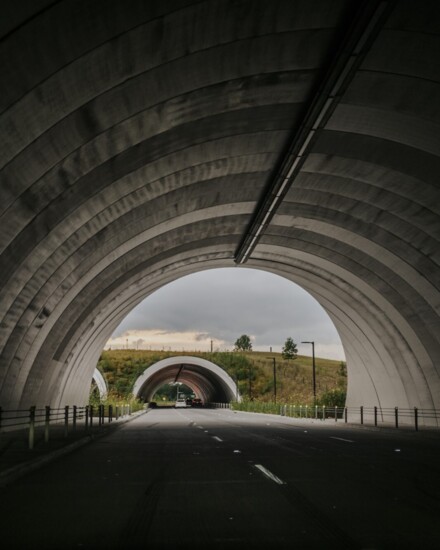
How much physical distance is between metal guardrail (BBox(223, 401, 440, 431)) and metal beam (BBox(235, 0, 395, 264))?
A: 11.9 m

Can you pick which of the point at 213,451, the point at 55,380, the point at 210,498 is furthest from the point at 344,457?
the point at 55,380

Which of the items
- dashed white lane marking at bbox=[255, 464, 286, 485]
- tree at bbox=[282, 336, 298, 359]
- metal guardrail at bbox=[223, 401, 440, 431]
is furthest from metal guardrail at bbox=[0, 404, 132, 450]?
tree at bbox=[282, 336, 298, 359]

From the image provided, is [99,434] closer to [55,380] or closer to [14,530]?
[55,380]

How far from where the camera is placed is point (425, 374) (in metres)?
28.9

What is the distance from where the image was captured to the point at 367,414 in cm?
3691

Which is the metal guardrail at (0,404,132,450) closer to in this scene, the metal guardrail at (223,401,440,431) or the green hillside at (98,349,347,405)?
the metal guardrail at (223,401,440,431)

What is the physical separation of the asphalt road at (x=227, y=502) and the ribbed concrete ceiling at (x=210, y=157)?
6443mm

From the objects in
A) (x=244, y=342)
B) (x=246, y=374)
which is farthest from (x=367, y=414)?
(x=244, y=342)

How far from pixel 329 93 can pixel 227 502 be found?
920 cm

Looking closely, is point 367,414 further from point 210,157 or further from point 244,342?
point 244,342

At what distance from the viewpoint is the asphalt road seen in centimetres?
661

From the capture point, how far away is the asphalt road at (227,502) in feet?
21.7

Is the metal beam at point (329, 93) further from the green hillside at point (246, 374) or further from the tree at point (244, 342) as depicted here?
the tree at point (244, 342)

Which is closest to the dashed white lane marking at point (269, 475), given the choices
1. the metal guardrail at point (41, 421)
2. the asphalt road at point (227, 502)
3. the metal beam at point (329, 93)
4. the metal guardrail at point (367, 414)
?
the asphalt road at point (227, 502)
